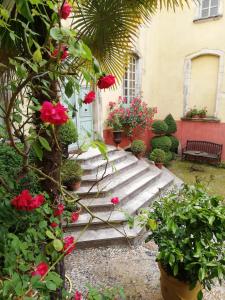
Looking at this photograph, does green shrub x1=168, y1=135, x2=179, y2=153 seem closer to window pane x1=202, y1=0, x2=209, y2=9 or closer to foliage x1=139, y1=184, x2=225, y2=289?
window pane x1=202, y1=0, x2=209, y2=9

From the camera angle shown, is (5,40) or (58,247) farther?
(5,40)

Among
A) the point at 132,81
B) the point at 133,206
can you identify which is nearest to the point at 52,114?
the point at 133,206

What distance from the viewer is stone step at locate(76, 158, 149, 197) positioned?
4.35m

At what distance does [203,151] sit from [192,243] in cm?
648

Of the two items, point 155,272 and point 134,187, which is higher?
point 134,187

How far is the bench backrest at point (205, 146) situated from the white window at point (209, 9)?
13.7 feet

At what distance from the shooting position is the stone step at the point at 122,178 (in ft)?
14.3

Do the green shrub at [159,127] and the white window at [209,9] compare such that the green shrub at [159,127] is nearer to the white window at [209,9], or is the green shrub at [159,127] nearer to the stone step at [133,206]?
the stone step at [133,206]

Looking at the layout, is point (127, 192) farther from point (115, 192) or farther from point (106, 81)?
point (106, 81)

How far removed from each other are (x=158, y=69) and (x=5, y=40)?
25.6 feet

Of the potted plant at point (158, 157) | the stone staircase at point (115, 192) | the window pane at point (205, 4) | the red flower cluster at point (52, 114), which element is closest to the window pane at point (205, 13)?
the window pane at point (205, 4)

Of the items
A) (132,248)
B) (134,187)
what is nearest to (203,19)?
(134,187)

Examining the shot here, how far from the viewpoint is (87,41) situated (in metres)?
2.57

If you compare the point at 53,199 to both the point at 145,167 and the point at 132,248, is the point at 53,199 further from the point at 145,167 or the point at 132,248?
the point at 145,167
